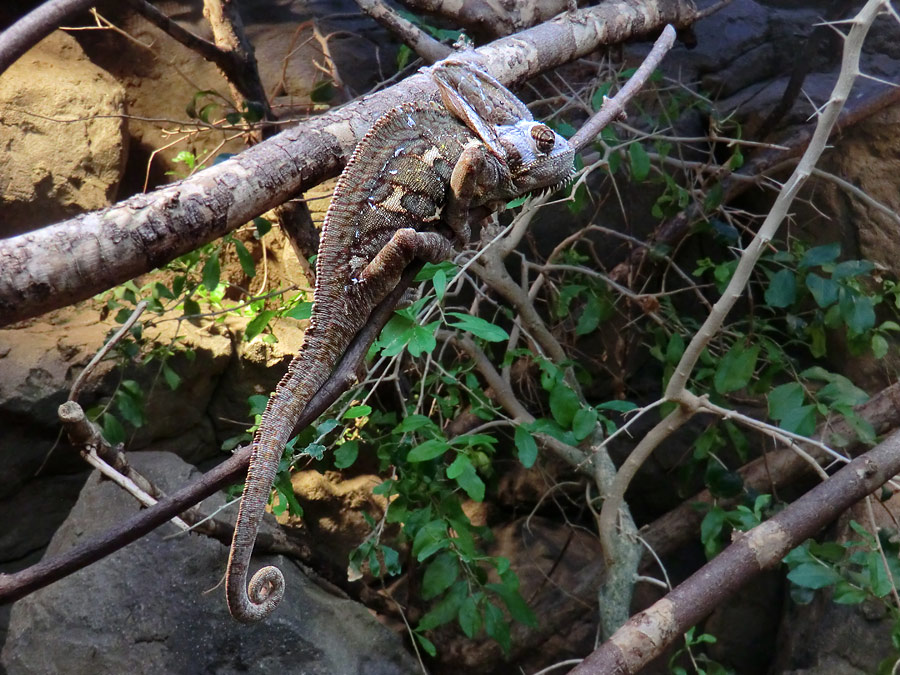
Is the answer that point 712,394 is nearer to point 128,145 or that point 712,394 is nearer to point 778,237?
point 778,237

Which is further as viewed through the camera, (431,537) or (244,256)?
(244,256)

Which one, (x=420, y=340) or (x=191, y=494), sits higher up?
(x=420, y=340)

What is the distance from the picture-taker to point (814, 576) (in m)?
2.51

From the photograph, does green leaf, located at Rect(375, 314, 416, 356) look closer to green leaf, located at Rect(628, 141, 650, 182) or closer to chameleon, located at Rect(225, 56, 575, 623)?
chameleon, located at Rect(225, 56, 575, 623)

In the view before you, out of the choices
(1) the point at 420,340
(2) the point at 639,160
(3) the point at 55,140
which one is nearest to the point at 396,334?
(1) the point at 420,340

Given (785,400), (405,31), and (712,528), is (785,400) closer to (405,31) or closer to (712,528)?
(712,528)

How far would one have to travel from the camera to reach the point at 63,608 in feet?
10.2

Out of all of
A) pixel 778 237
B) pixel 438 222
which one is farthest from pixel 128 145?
pixel 778 237

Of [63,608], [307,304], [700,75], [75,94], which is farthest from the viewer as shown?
[700,75]

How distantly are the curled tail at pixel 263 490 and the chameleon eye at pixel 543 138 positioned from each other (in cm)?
97

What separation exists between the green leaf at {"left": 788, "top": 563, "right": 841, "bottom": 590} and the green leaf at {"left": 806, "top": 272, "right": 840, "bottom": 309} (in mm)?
975

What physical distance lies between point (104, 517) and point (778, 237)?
3.68 meters

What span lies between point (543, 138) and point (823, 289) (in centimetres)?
137

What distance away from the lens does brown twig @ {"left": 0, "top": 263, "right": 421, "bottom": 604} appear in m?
1.71
